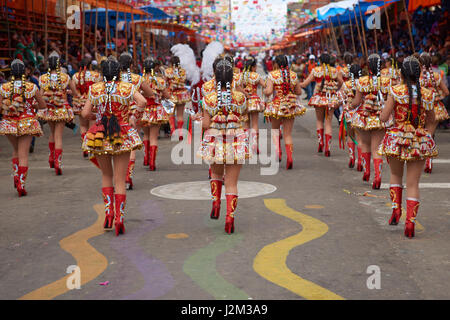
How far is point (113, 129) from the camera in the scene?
7070 mm

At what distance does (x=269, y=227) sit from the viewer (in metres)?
A: 7.59

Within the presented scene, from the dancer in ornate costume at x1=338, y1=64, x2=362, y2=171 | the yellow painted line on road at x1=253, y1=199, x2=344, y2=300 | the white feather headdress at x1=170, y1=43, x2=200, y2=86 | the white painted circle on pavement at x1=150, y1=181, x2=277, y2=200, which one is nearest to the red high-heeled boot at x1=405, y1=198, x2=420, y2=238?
the yellow painted line on road at x1=253, y1=199, x2=344, y2=300

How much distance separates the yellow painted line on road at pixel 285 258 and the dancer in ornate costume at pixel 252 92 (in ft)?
15.2

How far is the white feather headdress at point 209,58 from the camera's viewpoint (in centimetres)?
1490

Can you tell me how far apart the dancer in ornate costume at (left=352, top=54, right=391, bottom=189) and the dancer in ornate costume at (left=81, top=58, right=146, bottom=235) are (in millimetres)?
3900

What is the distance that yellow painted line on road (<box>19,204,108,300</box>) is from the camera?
17.4 ft

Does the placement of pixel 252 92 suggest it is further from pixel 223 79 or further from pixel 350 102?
pixel 223 79

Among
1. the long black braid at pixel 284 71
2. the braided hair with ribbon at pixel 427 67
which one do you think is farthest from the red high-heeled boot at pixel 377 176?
the long black braid at pixel 284 71

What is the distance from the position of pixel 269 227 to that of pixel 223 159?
1043 millimetres

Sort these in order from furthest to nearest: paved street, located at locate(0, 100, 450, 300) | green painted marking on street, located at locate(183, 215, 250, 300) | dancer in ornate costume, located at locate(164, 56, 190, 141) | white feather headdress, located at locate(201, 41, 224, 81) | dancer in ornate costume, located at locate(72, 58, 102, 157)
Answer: dancer in ornate costume, located at locate(164, 56, 190, 141)
white feather headdress, located at locate(201, 41, 224, 81)
dancer in ornate costume, located at locate(72, 58, 102, 157)
paved street, located at locate(0, 100, 450, 300)
green painted marking on street, located at locate(183, 215, 250, 300)

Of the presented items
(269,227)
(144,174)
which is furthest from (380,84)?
(144,174)

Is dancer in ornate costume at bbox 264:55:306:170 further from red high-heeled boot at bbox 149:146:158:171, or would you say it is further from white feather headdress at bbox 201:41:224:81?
white feather headdress at bbox 201:41:224:81

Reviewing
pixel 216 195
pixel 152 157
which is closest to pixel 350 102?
pixel 152 157

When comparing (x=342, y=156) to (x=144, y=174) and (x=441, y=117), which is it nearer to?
(x=441, y=117)
